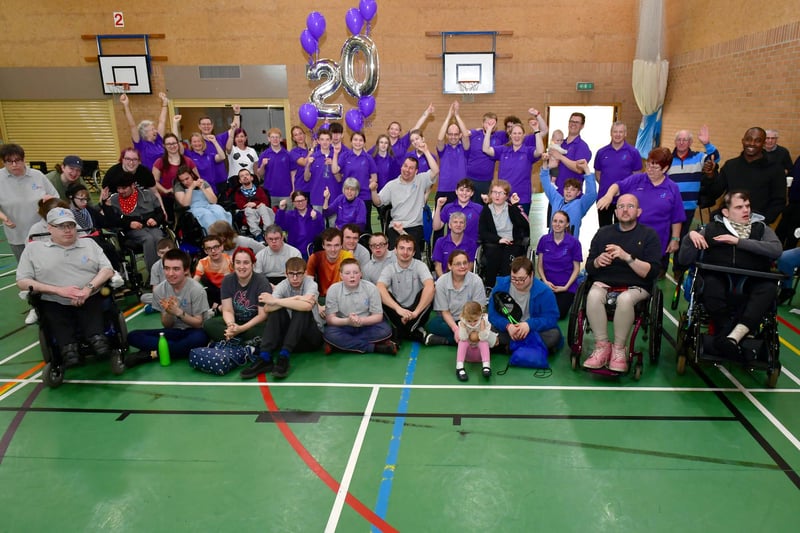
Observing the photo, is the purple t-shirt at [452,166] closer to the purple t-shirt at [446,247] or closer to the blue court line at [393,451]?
the purple t-shirt at [446,247]

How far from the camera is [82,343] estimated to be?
15.2 feet

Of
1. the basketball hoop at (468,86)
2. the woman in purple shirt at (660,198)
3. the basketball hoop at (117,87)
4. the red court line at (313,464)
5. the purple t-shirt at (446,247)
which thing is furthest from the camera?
the basketball hoop at (117,87)

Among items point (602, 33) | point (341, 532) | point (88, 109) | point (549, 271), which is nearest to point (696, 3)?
point (602, 33)

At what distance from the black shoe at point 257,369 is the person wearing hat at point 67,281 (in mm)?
1068

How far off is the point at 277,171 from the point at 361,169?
4.73 ft

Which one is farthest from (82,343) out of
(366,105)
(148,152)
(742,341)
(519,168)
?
(366,105)

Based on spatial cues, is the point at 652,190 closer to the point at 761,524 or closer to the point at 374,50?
the point at 761,524

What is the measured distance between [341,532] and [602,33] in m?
12.8

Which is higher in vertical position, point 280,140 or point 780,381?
point 280,140

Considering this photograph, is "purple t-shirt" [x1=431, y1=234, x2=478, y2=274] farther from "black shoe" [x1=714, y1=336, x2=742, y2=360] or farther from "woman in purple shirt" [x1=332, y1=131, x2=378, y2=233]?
"black shoe" [x1=714, y1=336, x2=742, y2=360]

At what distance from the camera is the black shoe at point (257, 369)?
449 cm

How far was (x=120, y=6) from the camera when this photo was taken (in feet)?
42.0

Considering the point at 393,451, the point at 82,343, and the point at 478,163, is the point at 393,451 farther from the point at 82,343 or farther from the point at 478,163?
the point at 478,163

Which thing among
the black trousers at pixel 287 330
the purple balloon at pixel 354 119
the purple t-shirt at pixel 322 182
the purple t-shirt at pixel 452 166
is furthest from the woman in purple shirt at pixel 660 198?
the purple balloon at pixel 354 119
